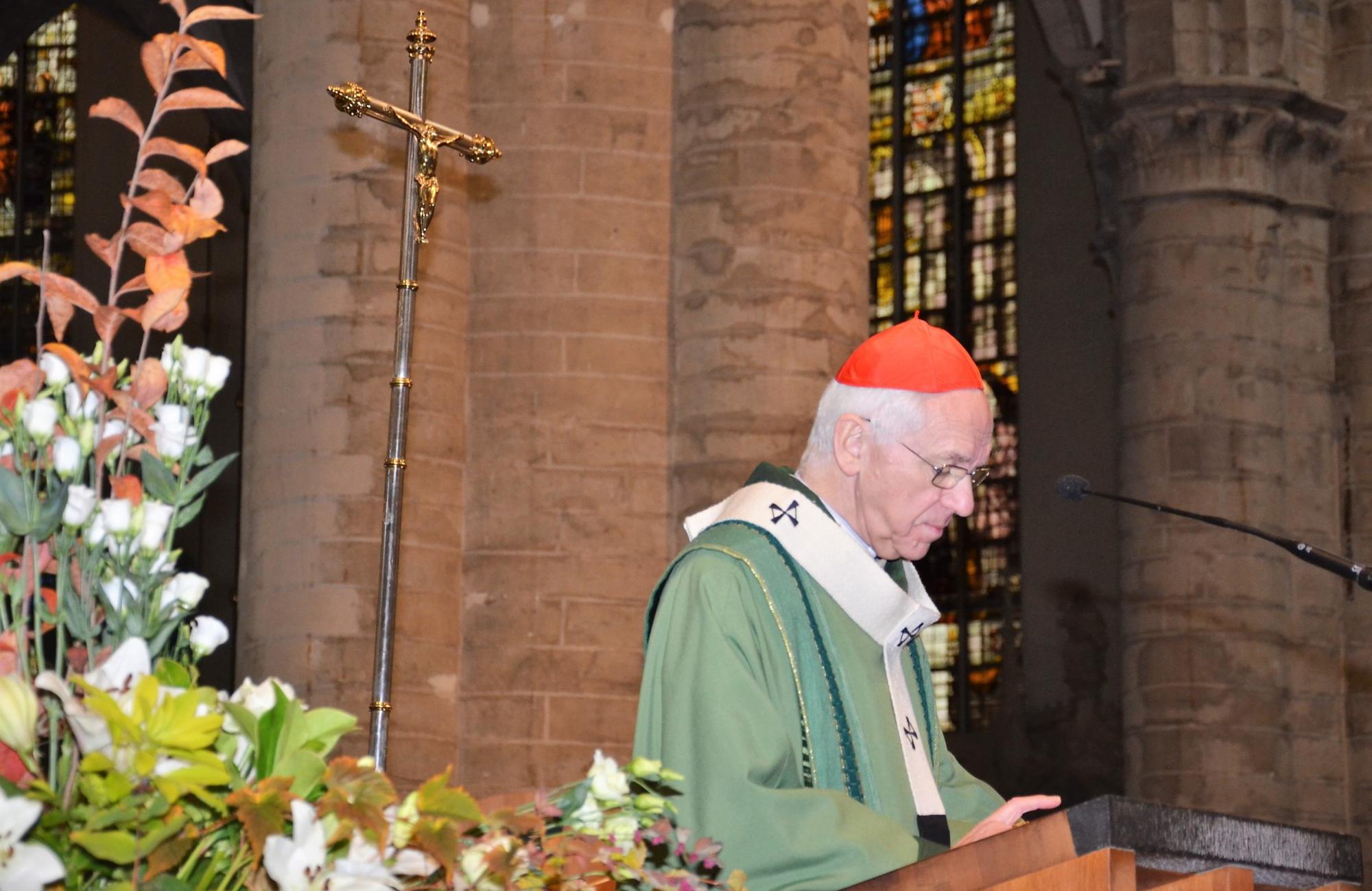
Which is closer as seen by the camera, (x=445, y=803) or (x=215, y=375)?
(x=445, y=803)

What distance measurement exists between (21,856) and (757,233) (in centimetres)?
728

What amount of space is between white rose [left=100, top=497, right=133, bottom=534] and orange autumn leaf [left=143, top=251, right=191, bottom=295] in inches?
7.8

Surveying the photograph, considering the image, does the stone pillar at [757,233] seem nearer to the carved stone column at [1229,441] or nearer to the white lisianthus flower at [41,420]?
the carved stone column at [1229,441]

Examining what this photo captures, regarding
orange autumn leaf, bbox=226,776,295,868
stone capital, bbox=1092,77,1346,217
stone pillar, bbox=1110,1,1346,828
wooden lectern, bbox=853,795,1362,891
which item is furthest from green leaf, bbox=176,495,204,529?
stone capital, bbox=1092,77,1346,217

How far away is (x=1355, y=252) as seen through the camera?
12398mm

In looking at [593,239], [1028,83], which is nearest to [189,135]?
[1028,83]

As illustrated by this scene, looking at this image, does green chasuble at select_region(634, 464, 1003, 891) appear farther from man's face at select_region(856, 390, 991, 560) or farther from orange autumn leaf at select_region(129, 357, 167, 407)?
orange autumn leaf at select_region(129, 357, 167, 407)

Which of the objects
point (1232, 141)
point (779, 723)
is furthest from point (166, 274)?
point (1232, 141)

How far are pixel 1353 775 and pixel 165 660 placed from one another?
10.9m

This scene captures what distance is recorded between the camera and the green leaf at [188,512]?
73.8 inches

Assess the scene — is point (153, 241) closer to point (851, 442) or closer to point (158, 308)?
point (158, 308)

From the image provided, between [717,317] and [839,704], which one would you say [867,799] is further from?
[717,317]

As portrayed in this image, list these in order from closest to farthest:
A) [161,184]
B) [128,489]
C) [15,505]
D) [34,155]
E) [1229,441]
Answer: [15,505] → [128,489] → [161,184] → [1229,441] → [34,155]

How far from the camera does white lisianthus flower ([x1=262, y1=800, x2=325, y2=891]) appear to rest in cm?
158
